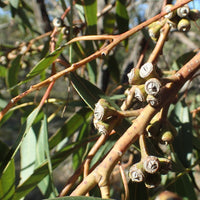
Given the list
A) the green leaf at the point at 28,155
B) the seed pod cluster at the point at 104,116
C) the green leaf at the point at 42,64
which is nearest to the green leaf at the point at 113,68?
the green leaf at the point at 28,155

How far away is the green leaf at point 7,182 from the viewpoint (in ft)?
2.37

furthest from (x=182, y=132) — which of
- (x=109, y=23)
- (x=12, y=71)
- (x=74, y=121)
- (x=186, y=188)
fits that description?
(x=12, y=71)

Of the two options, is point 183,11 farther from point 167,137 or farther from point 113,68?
point 113,68

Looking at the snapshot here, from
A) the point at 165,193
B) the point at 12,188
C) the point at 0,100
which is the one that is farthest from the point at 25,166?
the point at 165,193

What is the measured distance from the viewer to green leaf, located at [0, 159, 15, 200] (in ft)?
2.37

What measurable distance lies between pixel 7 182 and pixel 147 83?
48cm

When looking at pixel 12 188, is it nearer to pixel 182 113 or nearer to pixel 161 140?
pixel 161 140

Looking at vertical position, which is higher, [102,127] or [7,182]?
[102,127]

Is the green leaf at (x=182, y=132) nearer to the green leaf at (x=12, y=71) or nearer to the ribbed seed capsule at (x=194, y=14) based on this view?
the ribbed seed capsule at (x=194, y=14)

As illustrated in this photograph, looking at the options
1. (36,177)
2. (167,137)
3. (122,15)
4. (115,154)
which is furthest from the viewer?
(122,15)

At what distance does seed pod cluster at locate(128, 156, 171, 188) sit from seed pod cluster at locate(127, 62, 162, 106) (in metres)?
0.10

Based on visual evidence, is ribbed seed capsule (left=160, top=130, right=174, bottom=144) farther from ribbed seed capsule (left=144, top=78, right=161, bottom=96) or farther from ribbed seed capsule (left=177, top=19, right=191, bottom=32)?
ribbed seed capsule (left=177, top=19, right=191, bottom=32)

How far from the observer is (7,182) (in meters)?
0.73

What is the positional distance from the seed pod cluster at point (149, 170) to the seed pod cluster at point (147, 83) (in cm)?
10
